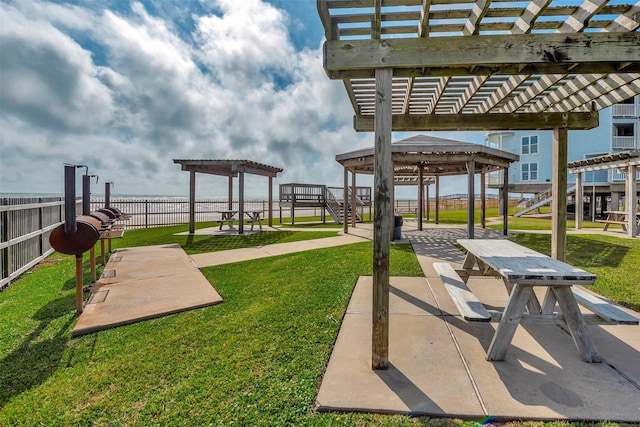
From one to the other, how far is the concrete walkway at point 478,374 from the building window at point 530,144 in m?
25.4

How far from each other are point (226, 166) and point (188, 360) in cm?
A: 1010

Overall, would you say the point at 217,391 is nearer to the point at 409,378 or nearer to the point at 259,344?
the point at 259,344

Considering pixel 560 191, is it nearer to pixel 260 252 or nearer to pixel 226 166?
pixel 260 252

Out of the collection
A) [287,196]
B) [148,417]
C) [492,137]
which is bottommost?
[148,417]

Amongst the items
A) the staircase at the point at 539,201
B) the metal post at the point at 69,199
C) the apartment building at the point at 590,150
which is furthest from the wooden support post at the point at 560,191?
the staircase at the point at 539,201

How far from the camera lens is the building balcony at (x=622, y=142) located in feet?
65.6

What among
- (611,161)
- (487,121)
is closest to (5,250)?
(487,121)

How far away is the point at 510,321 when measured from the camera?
8.33 ft

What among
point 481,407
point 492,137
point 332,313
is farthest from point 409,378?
point 492,137

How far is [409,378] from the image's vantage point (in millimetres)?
2350

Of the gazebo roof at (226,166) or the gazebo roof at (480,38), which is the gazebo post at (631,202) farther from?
the gazebo roof at (226,166)

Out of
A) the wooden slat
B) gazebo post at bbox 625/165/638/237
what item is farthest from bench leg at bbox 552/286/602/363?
gazebo post at bbox 625/165/638/237

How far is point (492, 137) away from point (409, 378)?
30.5m

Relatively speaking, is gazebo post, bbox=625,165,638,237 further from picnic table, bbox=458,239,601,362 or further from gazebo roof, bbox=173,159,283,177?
gazebo roof, bbox=173,159,283,177
